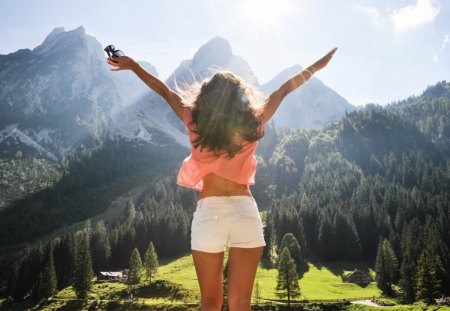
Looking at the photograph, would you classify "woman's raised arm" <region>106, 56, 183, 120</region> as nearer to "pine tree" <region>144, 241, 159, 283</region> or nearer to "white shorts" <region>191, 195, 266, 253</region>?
"white shorts" <region>191, 195, 266, 253</region>

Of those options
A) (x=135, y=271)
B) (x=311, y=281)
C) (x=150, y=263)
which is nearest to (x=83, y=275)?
(x=135, y=271)

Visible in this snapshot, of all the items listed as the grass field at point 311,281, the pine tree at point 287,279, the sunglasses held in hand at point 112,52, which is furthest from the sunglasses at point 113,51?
the grass field at point 311,281

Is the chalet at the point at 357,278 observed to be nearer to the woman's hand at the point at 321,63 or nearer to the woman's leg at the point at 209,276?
the woman's hand at the point at 321,63

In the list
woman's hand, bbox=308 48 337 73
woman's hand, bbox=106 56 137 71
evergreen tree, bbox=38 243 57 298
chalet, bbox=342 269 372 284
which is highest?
woman's hand, bbox=308 48 337 73

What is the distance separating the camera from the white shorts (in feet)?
15.5

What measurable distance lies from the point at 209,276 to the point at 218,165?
133 cm

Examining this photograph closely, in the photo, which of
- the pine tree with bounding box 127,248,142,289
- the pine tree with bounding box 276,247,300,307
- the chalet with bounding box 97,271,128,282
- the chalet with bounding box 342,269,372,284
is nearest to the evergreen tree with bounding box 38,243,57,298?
the chalet with bounding box 97,271,128,282

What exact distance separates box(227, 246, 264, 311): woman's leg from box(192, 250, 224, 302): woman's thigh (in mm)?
158

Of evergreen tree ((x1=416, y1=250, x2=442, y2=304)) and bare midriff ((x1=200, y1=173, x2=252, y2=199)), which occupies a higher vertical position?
bare midriff ((x1=200, y1=173, x2=252, y2=199))

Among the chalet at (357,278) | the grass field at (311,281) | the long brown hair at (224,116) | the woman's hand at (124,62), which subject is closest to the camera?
the long brown hair at (224,116)

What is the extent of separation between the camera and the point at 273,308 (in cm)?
7338

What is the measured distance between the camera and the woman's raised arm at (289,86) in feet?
18.0

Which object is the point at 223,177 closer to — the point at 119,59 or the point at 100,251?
the point at 119,59

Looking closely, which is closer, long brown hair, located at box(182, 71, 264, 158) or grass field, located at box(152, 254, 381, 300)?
long brown hair, located at box(182, 71, 264, 158)
